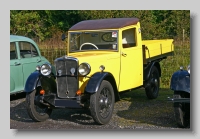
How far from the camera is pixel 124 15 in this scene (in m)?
12.2

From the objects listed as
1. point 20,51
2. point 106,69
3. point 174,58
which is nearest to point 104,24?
point 106,69

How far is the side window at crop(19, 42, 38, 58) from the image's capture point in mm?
9570

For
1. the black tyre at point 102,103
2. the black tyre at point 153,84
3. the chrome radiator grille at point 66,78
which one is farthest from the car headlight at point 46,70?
the black tyre at point 153,84

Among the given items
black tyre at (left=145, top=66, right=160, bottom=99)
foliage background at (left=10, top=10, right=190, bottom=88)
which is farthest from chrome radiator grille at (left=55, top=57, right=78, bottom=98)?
foliage background at (left=10, top=10, right=190, bottom=88)

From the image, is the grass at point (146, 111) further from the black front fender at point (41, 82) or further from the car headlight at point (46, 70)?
the car headlight at point (46, 70)

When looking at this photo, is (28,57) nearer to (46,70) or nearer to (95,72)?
(46,70)

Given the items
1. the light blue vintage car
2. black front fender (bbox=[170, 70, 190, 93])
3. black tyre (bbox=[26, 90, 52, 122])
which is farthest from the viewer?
the light blue vintage car

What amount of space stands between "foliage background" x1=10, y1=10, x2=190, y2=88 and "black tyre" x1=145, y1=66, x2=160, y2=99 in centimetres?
195

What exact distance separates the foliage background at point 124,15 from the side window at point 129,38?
3200 mm

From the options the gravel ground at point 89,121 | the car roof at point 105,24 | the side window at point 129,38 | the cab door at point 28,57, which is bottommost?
the gravel ground at point 89,121

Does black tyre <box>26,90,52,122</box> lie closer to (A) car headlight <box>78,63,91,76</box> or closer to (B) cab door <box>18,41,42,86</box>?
(A) car headlight <box>78,63,91,76</box>

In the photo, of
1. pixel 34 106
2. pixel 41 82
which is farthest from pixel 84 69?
pixel 34 106

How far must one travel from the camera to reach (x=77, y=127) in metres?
6.67

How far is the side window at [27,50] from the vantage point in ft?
31.4
